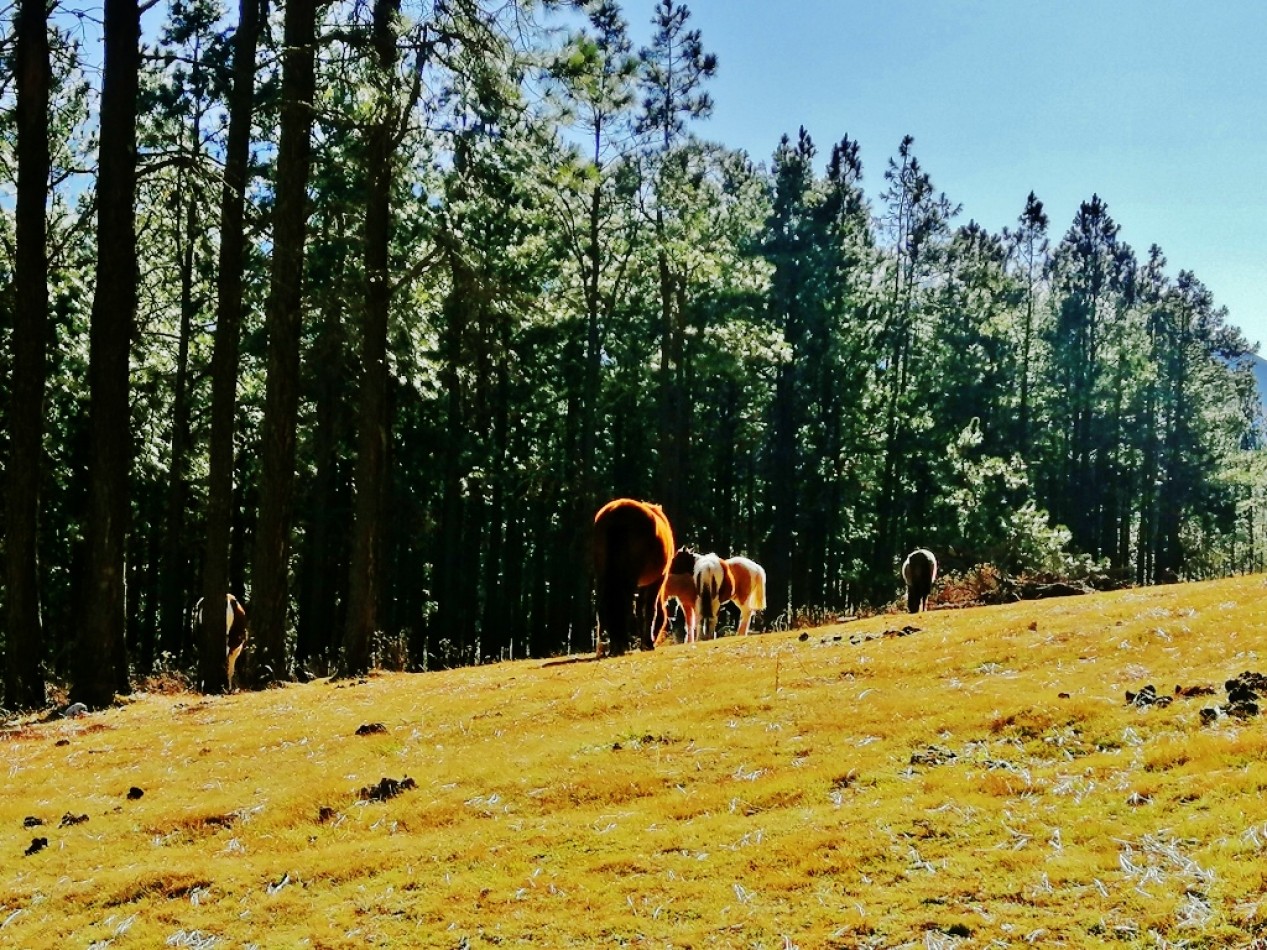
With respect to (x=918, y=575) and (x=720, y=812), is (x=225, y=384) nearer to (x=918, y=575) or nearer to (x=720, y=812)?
(x=918, y=575)

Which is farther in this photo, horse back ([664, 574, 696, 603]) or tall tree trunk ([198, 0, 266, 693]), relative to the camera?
horse back ([664, 574, 696, 603])

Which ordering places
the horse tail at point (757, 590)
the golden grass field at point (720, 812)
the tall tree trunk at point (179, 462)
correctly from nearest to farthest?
the golden grass field at point (720, 812), the horse tail at point (757, 590), the tall tree trunk at point (179, 462)

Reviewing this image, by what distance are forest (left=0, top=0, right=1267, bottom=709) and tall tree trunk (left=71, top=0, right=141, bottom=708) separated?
0.15ft

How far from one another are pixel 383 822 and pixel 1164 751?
4.82 metres

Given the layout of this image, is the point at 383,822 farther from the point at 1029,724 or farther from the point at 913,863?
the point at 1029,724

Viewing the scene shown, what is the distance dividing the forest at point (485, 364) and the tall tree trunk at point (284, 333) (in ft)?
0.20

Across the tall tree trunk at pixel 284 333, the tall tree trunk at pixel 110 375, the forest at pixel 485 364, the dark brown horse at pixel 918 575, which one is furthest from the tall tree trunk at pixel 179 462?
the dark brown horse at pixel 918 575

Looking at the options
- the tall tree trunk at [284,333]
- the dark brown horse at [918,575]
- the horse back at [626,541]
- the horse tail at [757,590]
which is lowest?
the horse tail at [757,590]

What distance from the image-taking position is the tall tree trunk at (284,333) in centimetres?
1577

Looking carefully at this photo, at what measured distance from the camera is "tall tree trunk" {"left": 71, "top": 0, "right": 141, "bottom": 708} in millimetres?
13914

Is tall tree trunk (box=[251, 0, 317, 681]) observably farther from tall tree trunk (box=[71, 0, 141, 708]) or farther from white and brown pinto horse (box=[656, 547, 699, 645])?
white and brown pinto horse (box=[656, 547, 699, 645])

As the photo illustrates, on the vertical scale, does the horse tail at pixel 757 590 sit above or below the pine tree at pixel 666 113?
below

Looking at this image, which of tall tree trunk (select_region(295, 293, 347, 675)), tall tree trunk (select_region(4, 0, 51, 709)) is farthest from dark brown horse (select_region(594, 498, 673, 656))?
tall tree trunk (select_region(295, 293, 347, 675))

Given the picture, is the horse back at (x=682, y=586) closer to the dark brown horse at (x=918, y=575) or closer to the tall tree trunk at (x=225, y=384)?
the dark brown horse at (x=918, y=575)
